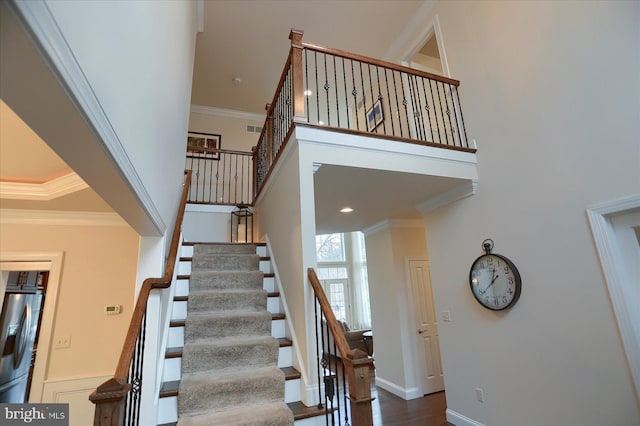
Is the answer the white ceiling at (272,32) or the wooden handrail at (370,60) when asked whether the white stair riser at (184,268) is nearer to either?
the wooden handrail at (370,60)

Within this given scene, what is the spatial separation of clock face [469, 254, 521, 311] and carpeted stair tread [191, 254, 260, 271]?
8.02 feet

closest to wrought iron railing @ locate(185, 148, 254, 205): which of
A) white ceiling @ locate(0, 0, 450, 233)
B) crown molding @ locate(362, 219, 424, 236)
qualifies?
white ceiling @ locate(0, 0, 450, 233)

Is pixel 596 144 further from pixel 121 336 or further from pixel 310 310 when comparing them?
pixel 121 336

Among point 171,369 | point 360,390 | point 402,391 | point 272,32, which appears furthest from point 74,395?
point 272,32

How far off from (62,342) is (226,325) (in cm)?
171

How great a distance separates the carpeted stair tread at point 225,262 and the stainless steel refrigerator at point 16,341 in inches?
92.0

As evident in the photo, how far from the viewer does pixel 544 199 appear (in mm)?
2674

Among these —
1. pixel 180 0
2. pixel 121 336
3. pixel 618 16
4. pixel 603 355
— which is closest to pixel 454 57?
pixel 618 16

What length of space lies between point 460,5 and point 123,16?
3957 mm

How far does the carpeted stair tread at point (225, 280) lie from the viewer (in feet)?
11.0

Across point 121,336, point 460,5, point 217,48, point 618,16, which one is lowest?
point 121,336

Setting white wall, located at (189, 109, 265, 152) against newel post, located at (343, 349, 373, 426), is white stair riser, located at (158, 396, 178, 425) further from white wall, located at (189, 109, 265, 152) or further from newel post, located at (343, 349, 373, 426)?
white wall, located at (189, 109, 265, 152)

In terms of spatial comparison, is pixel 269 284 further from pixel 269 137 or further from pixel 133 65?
pixel 133 65

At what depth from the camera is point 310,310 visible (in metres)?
2.44
